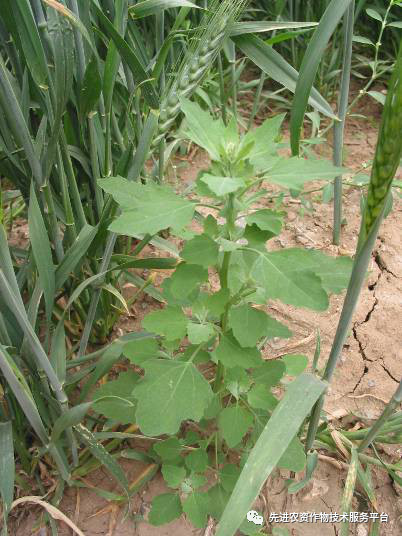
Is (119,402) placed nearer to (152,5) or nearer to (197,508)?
(197,508)

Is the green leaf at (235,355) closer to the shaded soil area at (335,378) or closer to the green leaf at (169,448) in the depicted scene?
the green leaf at (169,448)

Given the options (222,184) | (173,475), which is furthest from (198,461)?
(222,184)

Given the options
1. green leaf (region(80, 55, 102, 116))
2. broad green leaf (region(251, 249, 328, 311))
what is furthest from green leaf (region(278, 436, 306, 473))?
green leaf (region(80, 55, 102, 116))

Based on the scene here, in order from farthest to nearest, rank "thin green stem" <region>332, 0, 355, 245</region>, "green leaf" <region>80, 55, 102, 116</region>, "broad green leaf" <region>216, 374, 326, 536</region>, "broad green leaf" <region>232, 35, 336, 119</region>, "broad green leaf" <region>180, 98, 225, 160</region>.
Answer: "thin green stem" <region>332, 0, 355, 245</region>, "broad green leaf" <region>232, 35, 336, 119</region>, "green leaf" <region>80, 55, 102, 116</region>, "broad green leaf" <region>180, 98, 225, 160</region>, "broad green leaf" <region>216, 374, 326, 536</region>

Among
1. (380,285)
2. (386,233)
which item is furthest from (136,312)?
(386,233)

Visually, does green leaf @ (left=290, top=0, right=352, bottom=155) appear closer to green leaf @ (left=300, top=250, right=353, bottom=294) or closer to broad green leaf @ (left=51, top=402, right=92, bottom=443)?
green leaf @ (left=300, top=250, right=353, bottom=294)

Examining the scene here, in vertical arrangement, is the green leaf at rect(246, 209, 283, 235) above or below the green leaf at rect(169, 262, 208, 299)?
above

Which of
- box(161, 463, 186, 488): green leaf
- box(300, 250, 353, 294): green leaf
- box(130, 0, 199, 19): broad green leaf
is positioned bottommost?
box(161, 463, 186, 488): green leaf
